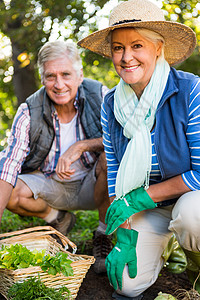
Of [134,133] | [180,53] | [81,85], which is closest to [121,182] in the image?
[134,133]

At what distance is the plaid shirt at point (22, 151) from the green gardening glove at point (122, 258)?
33.3 inches

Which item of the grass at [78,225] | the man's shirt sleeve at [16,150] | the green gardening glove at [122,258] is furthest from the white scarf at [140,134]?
the grass at [78,225]

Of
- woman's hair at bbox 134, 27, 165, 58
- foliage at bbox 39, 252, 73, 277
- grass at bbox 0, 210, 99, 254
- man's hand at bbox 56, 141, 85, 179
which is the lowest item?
grass at bbox 0, 210, 99, 254

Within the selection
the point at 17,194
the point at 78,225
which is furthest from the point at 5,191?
the point at 78,225

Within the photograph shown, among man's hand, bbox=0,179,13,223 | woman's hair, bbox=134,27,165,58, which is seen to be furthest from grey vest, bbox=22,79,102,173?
woman's hair, bbox=134,27,165,58

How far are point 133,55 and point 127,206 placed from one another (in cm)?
86

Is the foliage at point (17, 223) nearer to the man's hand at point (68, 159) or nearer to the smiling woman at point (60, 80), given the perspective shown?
the man's hand at point (68, 159)

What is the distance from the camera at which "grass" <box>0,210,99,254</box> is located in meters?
3.09

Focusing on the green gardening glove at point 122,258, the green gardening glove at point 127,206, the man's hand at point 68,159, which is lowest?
the green gardening glove at point 122,258

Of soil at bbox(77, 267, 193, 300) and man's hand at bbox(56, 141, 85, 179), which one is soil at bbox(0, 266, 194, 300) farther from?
man's hand at bbox(56, 141, 85, 179)

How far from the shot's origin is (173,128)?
6.73 ft

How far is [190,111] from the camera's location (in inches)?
78.7

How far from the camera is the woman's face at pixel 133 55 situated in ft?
6.57

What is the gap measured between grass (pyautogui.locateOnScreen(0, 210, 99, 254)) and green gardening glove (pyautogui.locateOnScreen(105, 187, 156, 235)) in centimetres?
91
